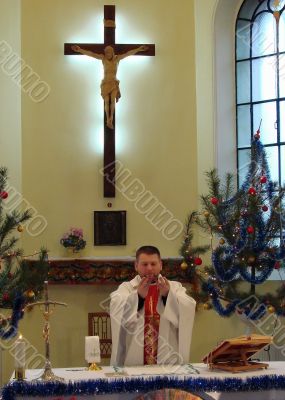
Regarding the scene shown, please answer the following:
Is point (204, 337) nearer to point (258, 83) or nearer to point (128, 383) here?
point (258, 83)

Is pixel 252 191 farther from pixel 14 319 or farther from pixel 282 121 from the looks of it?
pixel 14 319

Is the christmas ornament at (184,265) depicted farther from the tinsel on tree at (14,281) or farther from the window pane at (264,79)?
the window pane at (264,79)

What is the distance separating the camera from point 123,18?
9938mm

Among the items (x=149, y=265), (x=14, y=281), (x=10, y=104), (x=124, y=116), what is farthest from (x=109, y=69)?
(x=149, y=265)

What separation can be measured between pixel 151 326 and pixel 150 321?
0.04 m

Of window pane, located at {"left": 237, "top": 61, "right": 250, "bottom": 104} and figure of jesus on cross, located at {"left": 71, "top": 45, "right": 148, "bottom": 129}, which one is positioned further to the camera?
window pane, located at {"left": 237, "top": 61, "right": 250, "bottom": 104}

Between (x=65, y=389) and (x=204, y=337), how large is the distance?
5.03 m

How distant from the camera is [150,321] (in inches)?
237

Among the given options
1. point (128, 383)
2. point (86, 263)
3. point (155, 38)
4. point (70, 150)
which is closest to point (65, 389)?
point (128, 383)

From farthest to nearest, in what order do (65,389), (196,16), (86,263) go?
(196,16), (86,263), (65,389)

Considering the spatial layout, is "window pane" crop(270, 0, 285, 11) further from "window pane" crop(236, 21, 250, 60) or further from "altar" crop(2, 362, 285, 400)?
"altar" crop(2, 362, 285, 400)

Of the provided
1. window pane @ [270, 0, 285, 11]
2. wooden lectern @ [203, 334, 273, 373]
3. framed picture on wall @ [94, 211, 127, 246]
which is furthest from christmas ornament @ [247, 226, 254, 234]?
window pane @ [270, 0, 285, 11]

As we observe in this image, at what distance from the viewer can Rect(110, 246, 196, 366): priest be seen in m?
5.90

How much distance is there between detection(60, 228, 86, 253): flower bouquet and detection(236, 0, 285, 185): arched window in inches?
83.7
